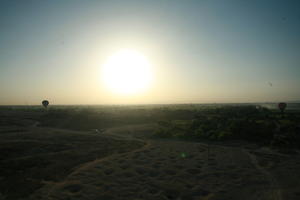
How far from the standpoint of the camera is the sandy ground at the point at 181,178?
6.43m

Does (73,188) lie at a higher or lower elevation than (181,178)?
higher

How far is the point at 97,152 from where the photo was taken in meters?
12.1

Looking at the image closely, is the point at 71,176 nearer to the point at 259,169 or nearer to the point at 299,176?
the point at 259,169

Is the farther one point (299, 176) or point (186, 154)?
point (186, 154)

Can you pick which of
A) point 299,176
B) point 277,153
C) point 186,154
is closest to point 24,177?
point 186,154

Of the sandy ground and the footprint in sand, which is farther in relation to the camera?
the footprint in sand

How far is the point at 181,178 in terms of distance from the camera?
787cm

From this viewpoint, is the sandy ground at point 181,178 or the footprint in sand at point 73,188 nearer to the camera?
the sandy ground at point 181,178

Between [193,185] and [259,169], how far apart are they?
13.3 ft

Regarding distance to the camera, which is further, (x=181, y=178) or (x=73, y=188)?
(x=181, y=178)

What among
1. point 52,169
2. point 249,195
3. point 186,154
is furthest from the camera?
point 186,154

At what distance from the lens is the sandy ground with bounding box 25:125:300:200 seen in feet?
21.1

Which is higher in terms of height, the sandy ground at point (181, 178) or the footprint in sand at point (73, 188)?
the footprint in sand at point (73, 188)

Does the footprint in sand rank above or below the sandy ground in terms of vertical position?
above
